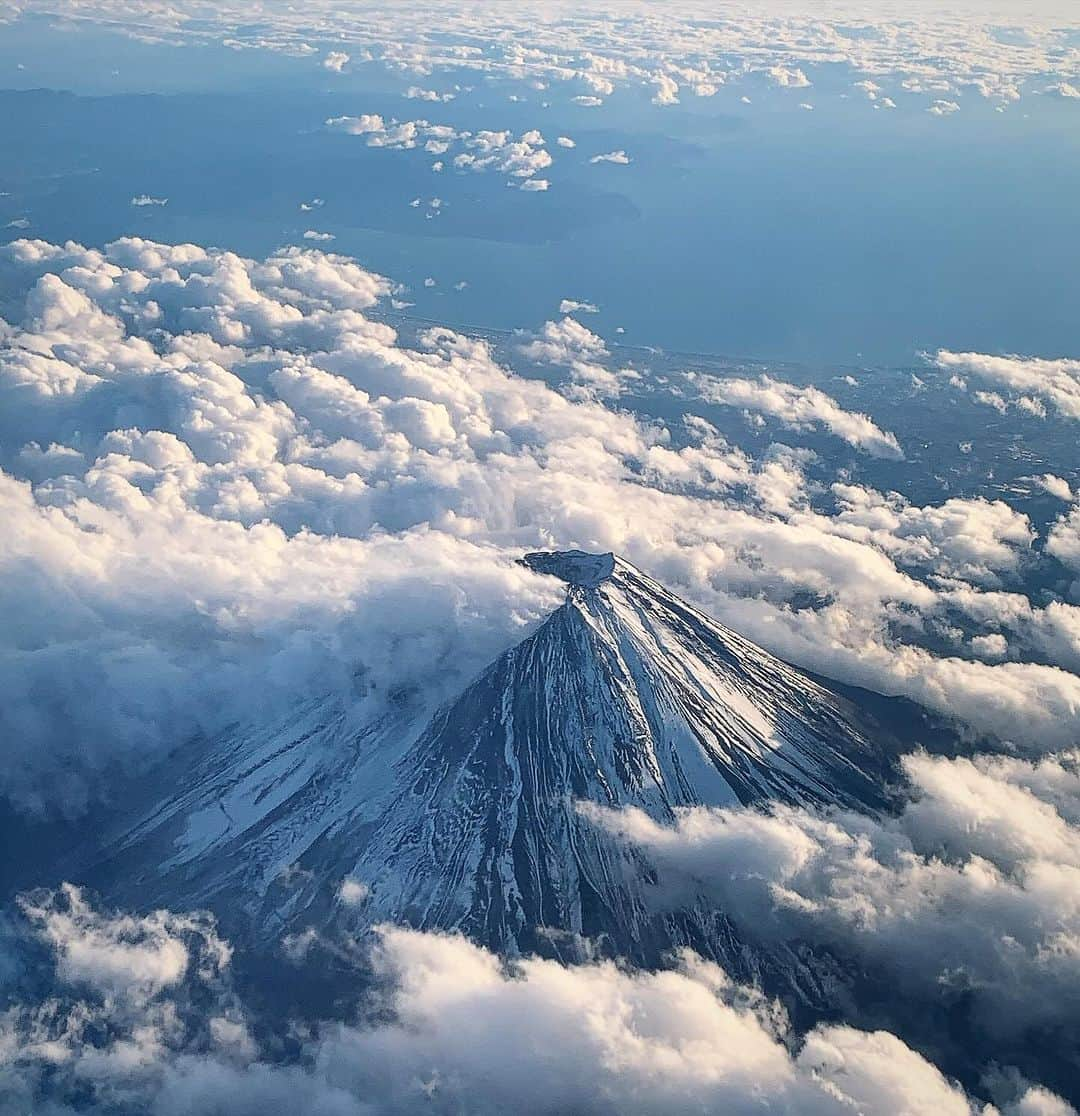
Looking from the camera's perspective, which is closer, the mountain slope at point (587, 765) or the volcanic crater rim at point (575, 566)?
the mountain slope at point (587, 765)

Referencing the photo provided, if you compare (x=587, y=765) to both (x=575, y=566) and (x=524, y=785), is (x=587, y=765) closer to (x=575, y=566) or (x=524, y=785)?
(x=524, y=785)

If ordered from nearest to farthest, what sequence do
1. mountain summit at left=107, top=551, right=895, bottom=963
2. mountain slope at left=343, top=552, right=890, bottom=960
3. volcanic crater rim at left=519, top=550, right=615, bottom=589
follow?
1. mountain slope at left=343, top=552, right=890, bottom=960
2. mountain summit at left=107, top=551, right=895, bottom=963
3. volcanic crater rim at left=519, top=550, right=615, bottom=589

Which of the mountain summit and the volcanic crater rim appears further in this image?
the volcanic crater rim

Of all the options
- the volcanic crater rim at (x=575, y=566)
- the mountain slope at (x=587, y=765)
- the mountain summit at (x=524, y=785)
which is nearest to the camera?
→ the mountain slope at (x=587, y=765)

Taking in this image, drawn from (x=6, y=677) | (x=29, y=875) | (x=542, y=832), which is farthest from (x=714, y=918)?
(x=6, y=677)

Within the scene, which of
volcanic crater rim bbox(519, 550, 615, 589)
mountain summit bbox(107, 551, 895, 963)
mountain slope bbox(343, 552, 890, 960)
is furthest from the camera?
volcanic crater rim bbox(519, 550, 615, 589)

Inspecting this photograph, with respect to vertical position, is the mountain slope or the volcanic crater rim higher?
the volcanic crater rim

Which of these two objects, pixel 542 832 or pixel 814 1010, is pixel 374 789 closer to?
pixel 542 832

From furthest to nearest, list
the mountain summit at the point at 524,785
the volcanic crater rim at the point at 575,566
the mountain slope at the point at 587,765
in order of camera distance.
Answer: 1. the volcanic crater rim at the point at 575,566
2. the mountain summit at the point at 524,785
3. the mountain slope at the point at 587,765
